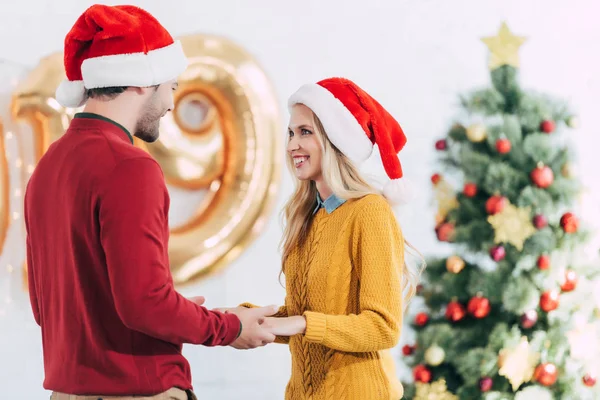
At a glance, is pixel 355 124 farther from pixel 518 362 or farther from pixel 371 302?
pixel 518 362

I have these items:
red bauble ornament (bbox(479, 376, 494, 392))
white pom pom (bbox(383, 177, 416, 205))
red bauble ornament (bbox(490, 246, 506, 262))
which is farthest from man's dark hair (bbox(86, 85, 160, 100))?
red bauble ornament (bbox(479, 376, 494, 392))

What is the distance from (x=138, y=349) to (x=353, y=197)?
715 millimetres

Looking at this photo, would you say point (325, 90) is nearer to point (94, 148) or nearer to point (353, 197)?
point (353, 197)

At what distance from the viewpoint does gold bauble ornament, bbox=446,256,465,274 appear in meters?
3.22

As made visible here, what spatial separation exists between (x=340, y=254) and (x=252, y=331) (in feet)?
1.03

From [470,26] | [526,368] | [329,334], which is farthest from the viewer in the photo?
[470,26]

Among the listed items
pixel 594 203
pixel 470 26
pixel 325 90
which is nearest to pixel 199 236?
pixel 325 90

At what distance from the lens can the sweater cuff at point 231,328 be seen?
1574mm

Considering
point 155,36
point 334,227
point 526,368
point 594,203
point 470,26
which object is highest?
point 470,26

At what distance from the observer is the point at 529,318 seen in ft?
10.5

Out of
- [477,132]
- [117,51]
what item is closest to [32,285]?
[117,51]

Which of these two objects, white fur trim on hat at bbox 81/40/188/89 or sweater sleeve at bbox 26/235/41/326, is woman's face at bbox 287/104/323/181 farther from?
sweater sleeve at bbox 26/235/41/326

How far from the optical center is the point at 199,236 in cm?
340

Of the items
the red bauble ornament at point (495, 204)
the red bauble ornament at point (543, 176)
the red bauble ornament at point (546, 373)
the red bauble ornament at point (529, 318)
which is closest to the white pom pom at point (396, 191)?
the red bauble ornament at point (495, 204)
